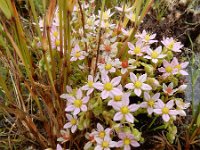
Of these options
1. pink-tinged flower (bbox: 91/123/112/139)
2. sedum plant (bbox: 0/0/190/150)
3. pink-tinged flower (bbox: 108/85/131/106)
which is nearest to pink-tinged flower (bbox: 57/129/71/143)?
sedum plant (bbox: 0/0/190/150)

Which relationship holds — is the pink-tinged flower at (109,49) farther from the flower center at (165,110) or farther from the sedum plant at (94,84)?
the flower center at (165,110)

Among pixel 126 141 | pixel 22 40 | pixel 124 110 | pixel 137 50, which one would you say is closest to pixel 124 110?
pixel 124 110

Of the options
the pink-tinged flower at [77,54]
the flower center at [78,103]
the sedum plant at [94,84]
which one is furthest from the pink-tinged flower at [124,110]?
the pink-tinged flower at [77,54]

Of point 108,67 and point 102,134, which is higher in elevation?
point 108,67

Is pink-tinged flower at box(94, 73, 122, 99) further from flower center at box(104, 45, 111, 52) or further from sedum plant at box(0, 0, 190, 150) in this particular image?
flower center at box(104, 45, 111, 52)

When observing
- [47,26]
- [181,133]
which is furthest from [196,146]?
[47,26]

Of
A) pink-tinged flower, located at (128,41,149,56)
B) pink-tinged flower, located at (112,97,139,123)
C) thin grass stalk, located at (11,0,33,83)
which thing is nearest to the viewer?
thin grass stalk, located at (11,0,33,83)

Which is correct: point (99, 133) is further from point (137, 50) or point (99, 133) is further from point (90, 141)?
point (137, 50)
